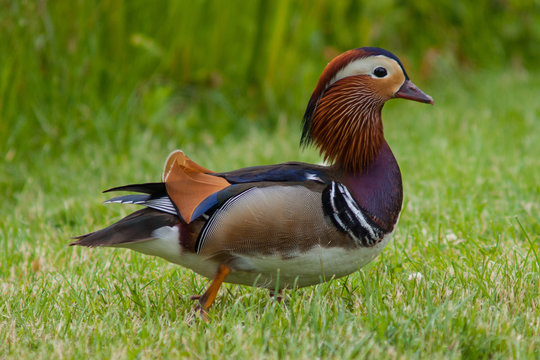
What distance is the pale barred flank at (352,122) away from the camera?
2910mm

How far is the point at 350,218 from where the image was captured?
2730 millimetres

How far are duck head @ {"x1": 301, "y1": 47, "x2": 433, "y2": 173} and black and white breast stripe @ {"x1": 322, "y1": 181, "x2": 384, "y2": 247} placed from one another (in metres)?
0.18

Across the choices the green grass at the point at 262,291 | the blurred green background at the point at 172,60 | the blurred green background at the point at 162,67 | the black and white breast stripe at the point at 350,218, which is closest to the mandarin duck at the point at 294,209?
the black and white breast stripe at the point at 350,218

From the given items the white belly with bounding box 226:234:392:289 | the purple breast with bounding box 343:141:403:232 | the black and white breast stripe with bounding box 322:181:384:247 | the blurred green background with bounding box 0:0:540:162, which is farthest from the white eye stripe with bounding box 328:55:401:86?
the blurred green background with bounding box 0:0:540:162

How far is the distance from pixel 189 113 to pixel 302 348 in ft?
14.8

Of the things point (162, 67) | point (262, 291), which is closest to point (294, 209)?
point (262, 291)

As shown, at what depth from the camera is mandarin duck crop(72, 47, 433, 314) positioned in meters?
2.70

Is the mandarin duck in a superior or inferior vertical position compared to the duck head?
inferior

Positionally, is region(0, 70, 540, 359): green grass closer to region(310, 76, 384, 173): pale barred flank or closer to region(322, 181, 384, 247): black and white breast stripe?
region(322, 181, 384, 247): black and white breast stripe

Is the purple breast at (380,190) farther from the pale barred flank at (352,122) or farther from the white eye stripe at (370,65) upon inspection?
the white eye stripe at (370,65)

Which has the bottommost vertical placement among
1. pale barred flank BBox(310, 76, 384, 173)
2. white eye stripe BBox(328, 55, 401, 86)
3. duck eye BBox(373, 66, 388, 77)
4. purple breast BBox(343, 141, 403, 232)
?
purple breast BBox(343, 141, 403, 232)

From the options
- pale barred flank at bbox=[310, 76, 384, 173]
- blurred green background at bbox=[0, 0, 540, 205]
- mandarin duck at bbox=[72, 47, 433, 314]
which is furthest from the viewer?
blurred green background at bbox=[0, 0, 540, 205]

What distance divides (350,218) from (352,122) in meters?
0.44

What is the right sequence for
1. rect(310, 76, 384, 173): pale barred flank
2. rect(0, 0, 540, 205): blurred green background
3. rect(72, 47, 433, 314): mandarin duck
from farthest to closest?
rect(0, 0, 540, 205): blurred green background
rect(310, 76, 384, 173): pale barred flank
rect(72, 47, 433, 314): mandarin duck
